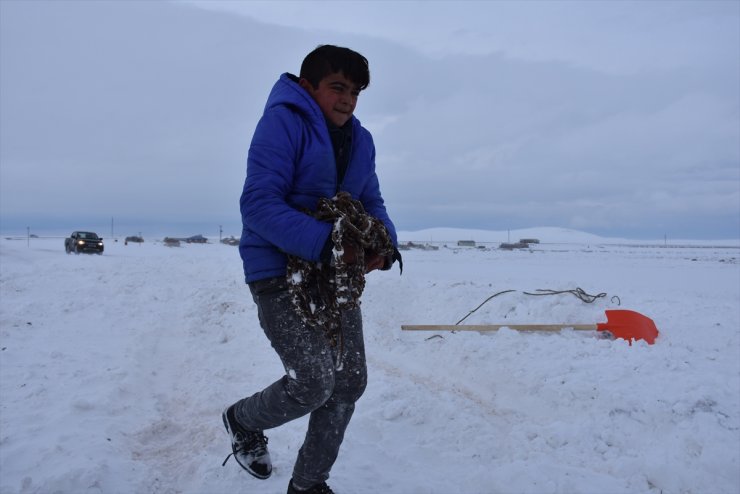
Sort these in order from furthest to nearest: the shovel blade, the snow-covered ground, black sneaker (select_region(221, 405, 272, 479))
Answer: the shovel blade → the snow-covered ground → black sneaker (select_region(221, 405, 272, 479))

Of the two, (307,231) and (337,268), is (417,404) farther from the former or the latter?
(307,231)

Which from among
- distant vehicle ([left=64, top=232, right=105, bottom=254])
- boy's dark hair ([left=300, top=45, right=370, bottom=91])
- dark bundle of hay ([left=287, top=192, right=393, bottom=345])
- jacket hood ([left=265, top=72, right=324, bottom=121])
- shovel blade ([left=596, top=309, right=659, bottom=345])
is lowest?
distant vehicle ([left=64, top=232, right=105, bottom=254])

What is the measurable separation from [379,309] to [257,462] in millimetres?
6015

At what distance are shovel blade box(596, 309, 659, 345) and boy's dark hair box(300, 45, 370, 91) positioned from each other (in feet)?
18.1

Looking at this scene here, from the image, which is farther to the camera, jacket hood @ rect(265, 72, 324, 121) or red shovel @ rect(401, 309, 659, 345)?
red shovel @ rect(401, 309, 659, 345)

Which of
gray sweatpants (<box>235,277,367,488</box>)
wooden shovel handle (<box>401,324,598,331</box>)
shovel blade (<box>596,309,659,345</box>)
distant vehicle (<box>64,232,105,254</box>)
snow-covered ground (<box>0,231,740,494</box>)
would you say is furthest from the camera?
distant vehicle (<box>64,232,105,254</box>)

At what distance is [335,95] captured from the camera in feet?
8.32

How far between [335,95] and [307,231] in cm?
85

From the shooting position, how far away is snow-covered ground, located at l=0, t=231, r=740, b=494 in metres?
3.03

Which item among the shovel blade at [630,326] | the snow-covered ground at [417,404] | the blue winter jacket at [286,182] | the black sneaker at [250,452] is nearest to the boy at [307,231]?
the blue winter jacket at [286,182]

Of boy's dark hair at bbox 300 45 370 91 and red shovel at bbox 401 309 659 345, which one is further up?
boy's dark hair at bbox 300 45 370 91

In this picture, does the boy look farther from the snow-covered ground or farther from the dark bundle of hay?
the snow-covered ground

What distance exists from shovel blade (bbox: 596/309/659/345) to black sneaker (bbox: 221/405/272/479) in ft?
17.3

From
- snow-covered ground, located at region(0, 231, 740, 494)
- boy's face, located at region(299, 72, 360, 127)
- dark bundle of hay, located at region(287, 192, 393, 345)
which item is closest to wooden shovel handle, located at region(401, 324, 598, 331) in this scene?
snow-covered ground, located at region(0, 231, 740, 494)
